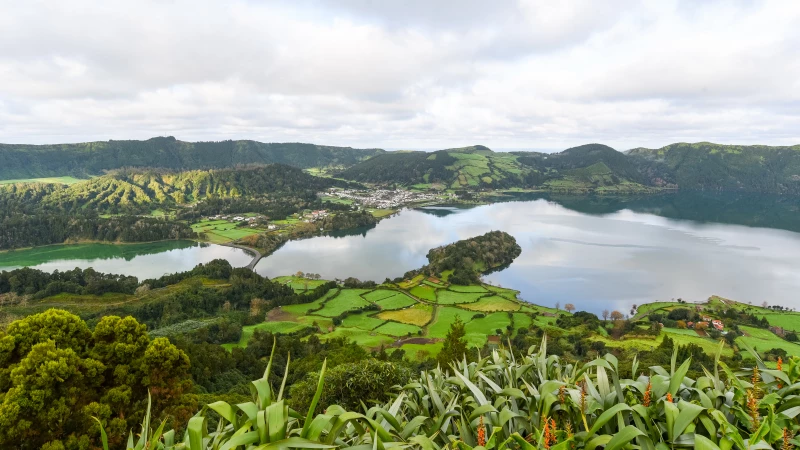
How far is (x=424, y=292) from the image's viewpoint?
163 feet

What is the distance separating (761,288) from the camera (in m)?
53.8

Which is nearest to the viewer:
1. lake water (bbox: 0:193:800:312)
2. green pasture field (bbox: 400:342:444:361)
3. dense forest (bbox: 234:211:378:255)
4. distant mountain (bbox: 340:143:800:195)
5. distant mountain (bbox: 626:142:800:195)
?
green pasture field (bbox: 400:342:444:361)

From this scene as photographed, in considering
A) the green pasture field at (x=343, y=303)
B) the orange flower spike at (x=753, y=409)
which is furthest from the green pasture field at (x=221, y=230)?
the orange flower spike at (x=753, y=409)

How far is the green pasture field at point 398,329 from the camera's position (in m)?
36.2

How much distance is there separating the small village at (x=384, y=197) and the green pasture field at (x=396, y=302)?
7859 centimetres

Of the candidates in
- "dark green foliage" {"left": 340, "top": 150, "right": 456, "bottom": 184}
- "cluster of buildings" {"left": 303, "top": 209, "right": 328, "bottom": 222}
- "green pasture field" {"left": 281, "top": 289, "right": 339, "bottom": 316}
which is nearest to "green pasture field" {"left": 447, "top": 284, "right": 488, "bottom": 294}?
"green pasture field" {"left": 281, "top": 289, "right": 339, "bottom": 316}

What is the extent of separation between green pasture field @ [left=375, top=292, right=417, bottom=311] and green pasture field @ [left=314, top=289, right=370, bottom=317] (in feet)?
6.16

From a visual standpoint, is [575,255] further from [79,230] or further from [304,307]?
[79,230]

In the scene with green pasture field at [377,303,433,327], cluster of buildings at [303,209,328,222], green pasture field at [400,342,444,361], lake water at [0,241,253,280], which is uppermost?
cluster of buildings at [303,209,328,222]

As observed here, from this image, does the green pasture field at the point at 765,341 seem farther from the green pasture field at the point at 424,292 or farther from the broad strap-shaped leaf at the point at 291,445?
the broad strap-shaped leaf at the point at 291,445

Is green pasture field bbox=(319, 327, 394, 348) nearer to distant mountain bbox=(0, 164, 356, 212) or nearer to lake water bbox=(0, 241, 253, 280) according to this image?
lake water bbox=(0, 241, 253, 280)

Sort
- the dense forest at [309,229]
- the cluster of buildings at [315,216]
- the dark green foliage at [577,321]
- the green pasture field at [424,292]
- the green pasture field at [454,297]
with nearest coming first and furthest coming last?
1. the dark green foliage at [577,321]
2. the green pasture field at [454,297]
3. the green pasture field at [424,292]
4. the dense forest at [309,229]
5. the cluster of buildings at [315,216]

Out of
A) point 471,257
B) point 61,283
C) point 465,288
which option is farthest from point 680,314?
point 61,283

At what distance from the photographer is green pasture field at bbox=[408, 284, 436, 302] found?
1887 inches
